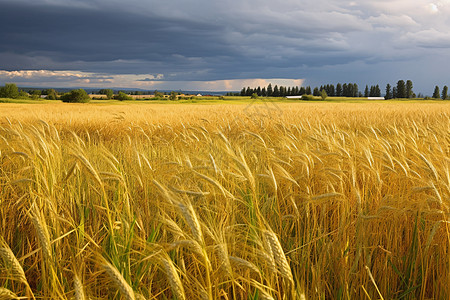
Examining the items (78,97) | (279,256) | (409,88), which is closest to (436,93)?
(409,88)

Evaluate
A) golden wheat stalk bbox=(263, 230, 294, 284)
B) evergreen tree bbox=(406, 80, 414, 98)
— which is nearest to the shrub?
golden wheat stalk bbox=(263, 230, 294, 284)

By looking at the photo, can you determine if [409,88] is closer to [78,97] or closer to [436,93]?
[436,93]

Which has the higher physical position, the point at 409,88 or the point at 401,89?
the point at 409,88

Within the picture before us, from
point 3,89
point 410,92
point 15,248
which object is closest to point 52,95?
point 3,89

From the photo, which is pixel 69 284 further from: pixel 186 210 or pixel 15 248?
pixel 186 210

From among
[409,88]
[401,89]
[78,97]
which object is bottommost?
[78,97]

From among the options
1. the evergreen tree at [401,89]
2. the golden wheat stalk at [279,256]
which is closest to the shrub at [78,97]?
the golden wheat stalk at [279,256]

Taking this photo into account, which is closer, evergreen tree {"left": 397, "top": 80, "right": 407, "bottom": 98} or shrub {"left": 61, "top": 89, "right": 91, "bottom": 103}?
shrub {"left": 61, "top": 89, "right": 91, "bottom": 103}

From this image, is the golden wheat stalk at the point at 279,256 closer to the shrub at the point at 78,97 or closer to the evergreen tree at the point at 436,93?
the shrub at the point at 78,97

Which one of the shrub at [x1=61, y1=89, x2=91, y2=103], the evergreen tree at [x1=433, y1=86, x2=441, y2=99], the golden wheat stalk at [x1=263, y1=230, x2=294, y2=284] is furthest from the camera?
the evergreen tree at [x1=433, y1=86, x2=441, y2=99]

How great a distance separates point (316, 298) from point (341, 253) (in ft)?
1.11

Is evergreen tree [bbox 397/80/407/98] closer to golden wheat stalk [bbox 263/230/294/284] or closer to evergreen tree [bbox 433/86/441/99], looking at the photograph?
evergreen tree [bbox 433/86/441/99]

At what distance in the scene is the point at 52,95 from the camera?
51.4 m

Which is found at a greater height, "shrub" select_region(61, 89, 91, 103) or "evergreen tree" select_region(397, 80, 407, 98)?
"evergreen tree" select_region(397, 80, 407, 98)
